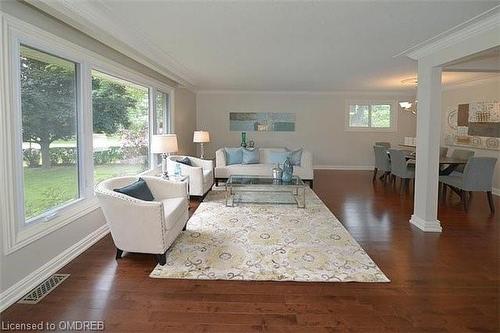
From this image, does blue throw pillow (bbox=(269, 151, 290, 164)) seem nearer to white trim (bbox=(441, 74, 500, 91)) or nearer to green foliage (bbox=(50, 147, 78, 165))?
white trim (bbox=(441, 74, 500, 91))

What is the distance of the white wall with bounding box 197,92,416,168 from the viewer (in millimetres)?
9914

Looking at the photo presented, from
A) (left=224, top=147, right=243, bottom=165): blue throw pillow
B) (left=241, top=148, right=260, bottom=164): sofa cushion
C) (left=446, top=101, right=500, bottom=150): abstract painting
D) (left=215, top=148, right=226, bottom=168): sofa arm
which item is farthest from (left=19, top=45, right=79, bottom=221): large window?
(left=446, top=101, right=500, bottom=150): abstract painting

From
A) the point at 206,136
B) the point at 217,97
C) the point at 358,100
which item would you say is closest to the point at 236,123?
the point at 217,97

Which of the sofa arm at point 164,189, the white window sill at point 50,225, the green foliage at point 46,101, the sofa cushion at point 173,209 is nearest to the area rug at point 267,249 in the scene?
the sofa cushion at point 173,209

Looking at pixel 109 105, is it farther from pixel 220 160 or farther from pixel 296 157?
pixel 296 157

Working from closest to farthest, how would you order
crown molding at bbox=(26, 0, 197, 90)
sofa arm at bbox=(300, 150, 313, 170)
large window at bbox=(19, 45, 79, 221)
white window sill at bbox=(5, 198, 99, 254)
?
white window sill at bbox=(5, 198, 99, 254) < crown molding at bbox=(26, 0, 197, 90) < large window at bbox=(19, 45, 79, 221) < sofa arm at bbox=(300, 150, 313, 170)

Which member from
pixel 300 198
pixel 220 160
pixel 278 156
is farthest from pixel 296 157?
pixel 220 160

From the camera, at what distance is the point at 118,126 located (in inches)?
190

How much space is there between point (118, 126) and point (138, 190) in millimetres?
1630

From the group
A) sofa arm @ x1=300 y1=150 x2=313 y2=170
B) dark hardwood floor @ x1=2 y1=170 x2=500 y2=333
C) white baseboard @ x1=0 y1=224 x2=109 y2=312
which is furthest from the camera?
sofa arm @ x1=300 y1=150 x2=313 y2=170

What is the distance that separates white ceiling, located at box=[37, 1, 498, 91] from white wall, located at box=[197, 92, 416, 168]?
146 inches

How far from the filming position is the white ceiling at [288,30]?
116 inches

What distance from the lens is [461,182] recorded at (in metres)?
5.29

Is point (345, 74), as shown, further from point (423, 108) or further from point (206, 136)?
point (206, 136)
